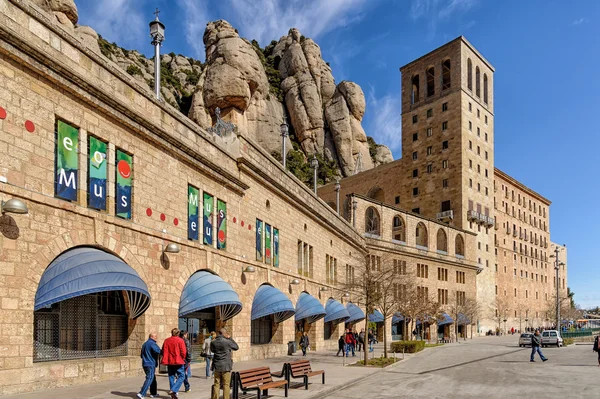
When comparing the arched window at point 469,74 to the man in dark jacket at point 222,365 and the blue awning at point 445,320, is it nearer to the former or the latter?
the blue awning at point 445,320

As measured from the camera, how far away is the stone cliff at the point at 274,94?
83750 mm

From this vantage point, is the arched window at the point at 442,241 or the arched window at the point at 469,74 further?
the arched window at the point at 469,74

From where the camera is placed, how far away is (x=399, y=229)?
2621 inches

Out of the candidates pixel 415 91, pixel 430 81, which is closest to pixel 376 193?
pixel 415 91

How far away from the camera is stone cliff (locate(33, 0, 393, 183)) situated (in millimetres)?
83750

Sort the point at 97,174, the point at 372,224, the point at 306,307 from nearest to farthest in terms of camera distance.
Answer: the point at 97,174 < the point at 306,307 < the point at 372,224

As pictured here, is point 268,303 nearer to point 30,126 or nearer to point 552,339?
point 30,126

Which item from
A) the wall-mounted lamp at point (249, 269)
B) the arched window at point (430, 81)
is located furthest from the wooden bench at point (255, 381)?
the arched window at point (430, 81)

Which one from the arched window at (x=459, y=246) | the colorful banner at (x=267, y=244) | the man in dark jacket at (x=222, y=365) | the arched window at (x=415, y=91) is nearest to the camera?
the man in dark jacket at (x=222, y=365)

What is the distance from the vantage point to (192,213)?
18.9 meters

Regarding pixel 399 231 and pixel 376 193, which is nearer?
pixel 399 231

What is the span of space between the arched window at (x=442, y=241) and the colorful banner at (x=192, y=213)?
170ft

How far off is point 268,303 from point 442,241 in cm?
4802

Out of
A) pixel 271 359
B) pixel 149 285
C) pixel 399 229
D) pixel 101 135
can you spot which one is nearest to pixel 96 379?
pixel 149 285
